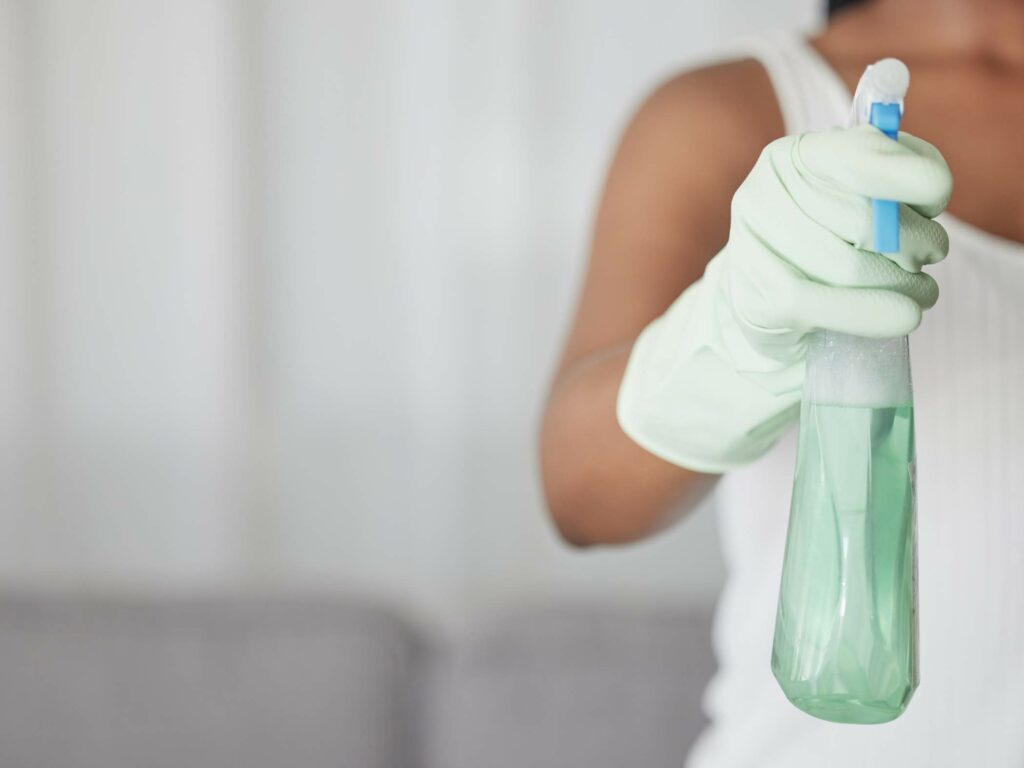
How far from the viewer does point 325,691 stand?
132cm

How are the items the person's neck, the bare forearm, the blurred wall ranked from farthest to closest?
the blurred wall
the person's neck
the bare forearm

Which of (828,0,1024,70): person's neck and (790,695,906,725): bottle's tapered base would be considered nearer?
(790,695,906,725): bottle's tapered base

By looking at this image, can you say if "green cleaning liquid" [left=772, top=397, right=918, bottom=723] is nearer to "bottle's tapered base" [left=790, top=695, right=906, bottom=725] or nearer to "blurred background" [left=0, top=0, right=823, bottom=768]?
"bottle's tapered base" [left=790, top=695, right=906, bottom=725]

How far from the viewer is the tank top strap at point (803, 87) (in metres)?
0.75

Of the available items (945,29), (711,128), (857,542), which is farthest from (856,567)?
(945,29)

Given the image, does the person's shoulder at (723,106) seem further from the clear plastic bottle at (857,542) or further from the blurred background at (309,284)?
the blurred background at (309,284)

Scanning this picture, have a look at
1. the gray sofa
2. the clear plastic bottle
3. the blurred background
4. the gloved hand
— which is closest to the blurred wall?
the blurred background

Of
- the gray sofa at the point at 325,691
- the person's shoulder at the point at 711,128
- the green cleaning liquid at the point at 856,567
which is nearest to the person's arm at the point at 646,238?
the person's shoulder at the point at 711,128

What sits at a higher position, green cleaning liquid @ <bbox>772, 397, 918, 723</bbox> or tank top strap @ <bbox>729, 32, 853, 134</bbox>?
tank top strap @ <bbox>729, 32, 853, 134</bbox>

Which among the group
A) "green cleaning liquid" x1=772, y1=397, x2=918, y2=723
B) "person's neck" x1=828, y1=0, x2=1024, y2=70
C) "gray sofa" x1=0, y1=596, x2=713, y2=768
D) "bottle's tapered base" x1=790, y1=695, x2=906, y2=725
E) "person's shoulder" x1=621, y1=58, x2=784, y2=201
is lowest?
"gray sofa" x1=0, y1=596, x2=713, y2=768

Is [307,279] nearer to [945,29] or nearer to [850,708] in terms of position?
[945,29]

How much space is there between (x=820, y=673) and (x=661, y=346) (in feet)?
0.63

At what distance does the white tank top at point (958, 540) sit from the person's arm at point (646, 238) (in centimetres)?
8

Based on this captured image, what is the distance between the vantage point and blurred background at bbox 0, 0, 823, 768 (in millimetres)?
1490
